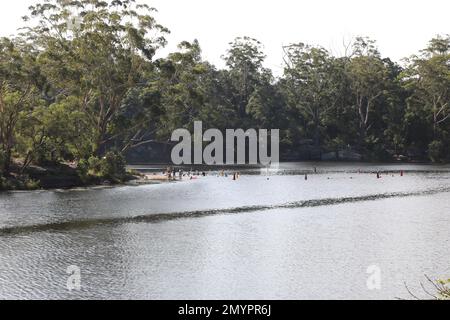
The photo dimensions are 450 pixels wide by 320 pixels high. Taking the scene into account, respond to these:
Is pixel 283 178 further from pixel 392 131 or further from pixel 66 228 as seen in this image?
pixel 392 131

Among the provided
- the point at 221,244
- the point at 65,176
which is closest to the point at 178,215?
the point at 221,244

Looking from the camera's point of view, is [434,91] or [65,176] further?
[434,91]

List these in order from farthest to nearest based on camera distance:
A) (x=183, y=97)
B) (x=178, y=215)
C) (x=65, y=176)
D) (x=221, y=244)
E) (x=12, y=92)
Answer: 1. (x=183, y=97)
2. (x=65, y=176)
3. (x=12, y=92)
4. (x=178, y=215)
5. (x=221, y=244)

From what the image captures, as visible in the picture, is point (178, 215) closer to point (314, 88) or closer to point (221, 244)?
point (221, 244)

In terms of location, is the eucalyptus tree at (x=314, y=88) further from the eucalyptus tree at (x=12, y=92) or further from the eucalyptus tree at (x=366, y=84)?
the eucalyptus tree at (x=12, y=92)

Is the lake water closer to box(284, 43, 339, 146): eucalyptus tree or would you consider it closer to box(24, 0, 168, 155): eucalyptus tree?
box(24, 0, 168, 155): eucalyptus tree

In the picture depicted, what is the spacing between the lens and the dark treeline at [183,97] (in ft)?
256

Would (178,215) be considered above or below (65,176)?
below

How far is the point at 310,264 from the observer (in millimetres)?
31703

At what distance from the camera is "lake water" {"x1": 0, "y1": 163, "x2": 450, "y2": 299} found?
2720 centimetres

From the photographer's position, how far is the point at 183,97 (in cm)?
12006

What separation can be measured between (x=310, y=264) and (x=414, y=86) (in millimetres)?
133026

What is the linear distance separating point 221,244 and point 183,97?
8485 cm

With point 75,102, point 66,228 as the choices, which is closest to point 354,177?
point 75,102
